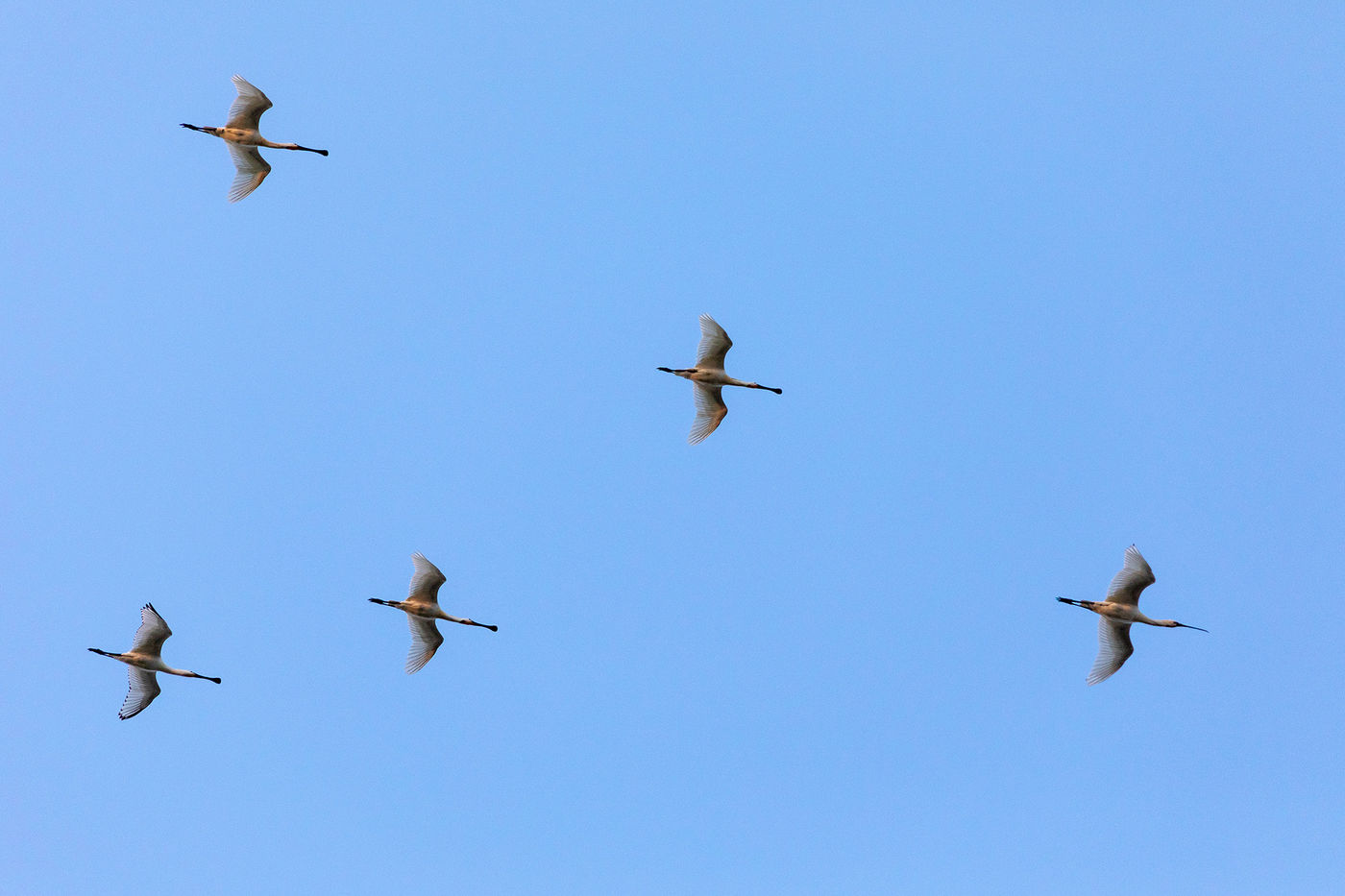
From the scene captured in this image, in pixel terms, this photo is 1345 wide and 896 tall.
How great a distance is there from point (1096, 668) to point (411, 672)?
81.8 ft

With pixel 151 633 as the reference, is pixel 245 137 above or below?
above

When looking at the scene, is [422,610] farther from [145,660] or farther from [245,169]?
[245,169]

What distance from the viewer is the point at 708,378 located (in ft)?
164

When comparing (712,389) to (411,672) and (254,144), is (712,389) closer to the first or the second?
(411,672)

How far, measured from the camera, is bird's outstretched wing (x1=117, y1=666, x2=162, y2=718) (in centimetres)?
4719

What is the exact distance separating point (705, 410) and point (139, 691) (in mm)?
22836

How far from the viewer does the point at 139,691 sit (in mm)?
47406

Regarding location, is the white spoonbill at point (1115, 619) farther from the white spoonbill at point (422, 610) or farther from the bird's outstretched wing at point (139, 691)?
the bird's outstretched wing at point (139, 691)

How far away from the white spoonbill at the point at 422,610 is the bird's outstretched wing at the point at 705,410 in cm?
1092

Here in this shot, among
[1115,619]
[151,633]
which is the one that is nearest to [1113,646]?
[1115,619]

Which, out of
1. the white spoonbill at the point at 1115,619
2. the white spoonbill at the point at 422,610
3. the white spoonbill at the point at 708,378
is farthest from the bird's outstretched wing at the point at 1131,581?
the white spoonbill at the point at 422,610

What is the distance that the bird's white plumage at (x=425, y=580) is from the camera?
4709 centimetres

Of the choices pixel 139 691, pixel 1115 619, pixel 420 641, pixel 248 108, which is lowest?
pixel 139 691

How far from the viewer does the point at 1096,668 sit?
48562 mm
